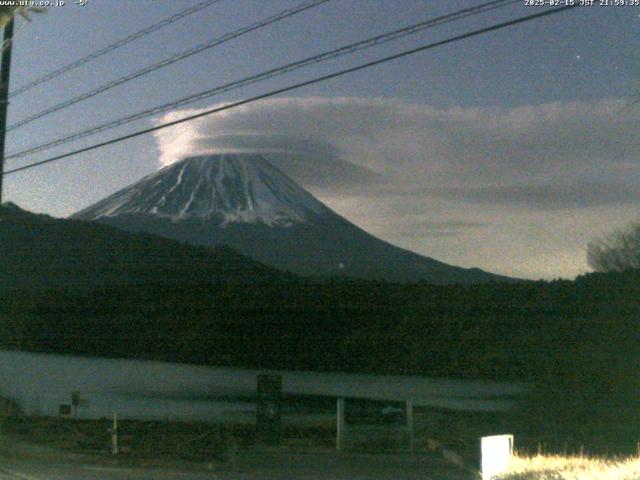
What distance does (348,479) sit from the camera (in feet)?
36.0

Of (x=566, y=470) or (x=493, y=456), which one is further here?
(x=493, y=456)

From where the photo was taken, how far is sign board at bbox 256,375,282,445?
15.6m

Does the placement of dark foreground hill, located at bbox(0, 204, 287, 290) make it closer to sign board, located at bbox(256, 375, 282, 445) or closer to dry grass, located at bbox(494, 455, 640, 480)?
sign board, located at bbox(256, 375, 282, 445)

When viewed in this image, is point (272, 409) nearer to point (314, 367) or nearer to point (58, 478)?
point (58, 478)

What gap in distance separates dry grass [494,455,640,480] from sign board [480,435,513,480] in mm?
120

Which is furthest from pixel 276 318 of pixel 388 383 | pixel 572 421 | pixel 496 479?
pixel 496 479

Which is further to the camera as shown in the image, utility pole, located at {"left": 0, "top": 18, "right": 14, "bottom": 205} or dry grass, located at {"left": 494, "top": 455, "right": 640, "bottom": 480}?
utility pole, located at {"left": 0, "top": 18, "right": 14, "bottom": 205}

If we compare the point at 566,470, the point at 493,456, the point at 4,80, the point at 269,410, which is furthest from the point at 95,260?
the point at 566,470

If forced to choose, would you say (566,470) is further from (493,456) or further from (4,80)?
(4,80)

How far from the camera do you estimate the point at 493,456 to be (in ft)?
29.7

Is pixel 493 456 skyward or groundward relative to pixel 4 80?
groundward

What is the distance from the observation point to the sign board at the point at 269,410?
15.6 metres

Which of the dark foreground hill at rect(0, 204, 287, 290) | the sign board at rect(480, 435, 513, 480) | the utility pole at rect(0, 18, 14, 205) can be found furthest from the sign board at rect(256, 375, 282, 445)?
the dark foreground hill at rect(0, 204, 287, 290)

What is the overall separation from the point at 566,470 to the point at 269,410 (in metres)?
8.37
